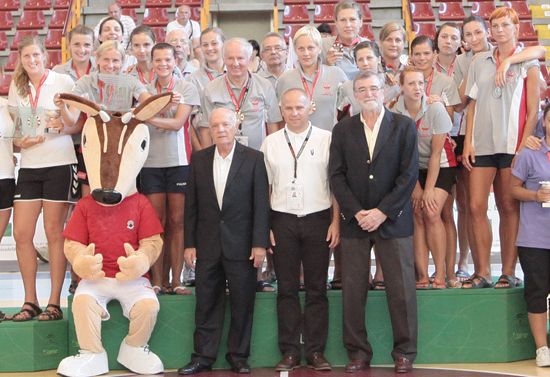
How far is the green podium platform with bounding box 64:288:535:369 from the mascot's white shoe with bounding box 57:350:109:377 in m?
0.23

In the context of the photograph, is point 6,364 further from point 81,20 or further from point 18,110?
point 81,20

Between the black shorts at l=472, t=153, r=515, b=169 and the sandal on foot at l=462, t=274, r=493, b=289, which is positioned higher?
the black shorts at l=472, t=153, r=515, b=169

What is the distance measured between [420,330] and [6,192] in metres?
2.81

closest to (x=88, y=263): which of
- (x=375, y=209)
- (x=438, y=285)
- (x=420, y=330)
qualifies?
(x=375, y=209)

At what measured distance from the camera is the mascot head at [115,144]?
16.5ft

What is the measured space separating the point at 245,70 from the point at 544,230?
2154 mm

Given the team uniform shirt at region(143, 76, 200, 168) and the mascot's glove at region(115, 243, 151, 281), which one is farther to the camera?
the team uniform shirt at region(143, 76, 200, 168)

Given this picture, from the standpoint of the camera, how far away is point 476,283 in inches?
211

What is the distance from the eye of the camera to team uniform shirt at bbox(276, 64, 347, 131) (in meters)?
5.54

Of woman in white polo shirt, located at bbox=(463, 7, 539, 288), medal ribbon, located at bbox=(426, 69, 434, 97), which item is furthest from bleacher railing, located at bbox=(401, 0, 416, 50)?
woman in white polo shirt, located at bbox=(463, 7, 539, 288)

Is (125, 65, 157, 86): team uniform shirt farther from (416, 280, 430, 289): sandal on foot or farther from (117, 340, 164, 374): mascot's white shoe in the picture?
(416, 280, 430, 289): sandal on foot

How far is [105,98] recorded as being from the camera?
211 inches

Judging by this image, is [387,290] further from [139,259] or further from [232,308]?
Result: [139,259]

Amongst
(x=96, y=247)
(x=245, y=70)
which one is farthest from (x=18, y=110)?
(x=245, y=70)
